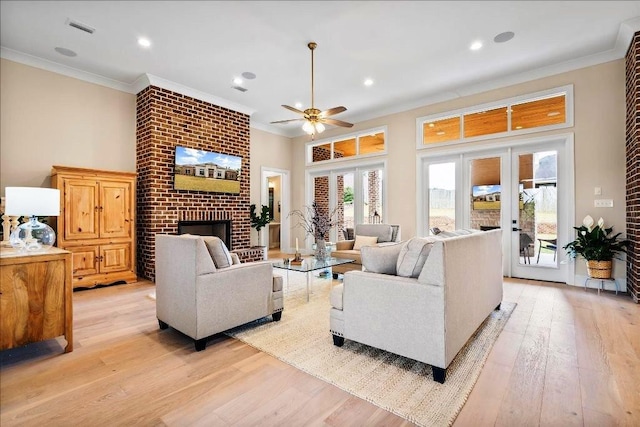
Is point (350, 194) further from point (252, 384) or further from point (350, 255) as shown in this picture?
point (252, 384)

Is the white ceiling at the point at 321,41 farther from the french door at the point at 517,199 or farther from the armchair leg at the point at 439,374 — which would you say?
the armchair leg at the point at 439,374

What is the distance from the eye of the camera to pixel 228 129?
5.81 meters

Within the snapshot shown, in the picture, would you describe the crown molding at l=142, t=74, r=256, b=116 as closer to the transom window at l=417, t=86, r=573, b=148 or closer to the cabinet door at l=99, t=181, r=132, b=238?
the cabinet door at l=99, t=181, r=132, b=238

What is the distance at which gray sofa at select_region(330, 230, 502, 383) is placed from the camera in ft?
6.10

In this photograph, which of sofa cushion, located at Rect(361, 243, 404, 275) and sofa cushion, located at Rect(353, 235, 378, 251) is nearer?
sofa cushion, located at Rect(361, 243, 404, 275)

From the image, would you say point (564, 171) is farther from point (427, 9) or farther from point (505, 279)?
point (427, 9)

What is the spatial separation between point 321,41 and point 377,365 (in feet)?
11.6

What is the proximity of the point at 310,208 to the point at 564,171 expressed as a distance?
192 inches

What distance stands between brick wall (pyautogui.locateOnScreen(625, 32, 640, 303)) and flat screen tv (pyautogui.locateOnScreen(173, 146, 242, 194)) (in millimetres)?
5713

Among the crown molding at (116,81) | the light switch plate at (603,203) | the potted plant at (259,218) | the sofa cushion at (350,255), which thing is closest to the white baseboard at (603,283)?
the light switch plate at (603,203)

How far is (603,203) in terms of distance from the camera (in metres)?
4.08

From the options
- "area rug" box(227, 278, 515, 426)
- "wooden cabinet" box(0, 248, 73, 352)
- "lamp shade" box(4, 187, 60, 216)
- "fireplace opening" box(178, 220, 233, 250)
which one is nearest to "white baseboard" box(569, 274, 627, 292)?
"area rug" box(227, 278, 515, 426)

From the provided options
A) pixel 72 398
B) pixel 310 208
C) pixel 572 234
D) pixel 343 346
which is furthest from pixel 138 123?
pixel 572 234

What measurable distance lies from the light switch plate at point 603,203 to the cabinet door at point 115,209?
6565 millimetres
